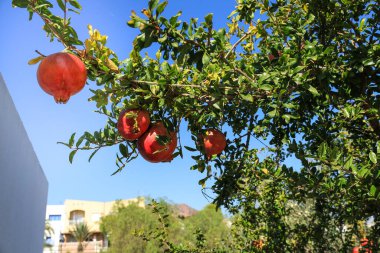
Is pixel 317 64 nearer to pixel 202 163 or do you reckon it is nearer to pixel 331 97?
pixel 331 97

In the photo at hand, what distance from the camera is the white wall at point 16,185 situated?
213 inches

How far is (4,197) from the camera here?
543 centimetres

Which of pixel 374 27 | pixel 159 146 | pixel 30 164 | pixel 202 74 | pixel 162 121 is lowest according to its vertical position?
pixel 159 146

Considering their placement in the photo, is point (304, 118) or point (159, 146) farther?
point (304, 118)

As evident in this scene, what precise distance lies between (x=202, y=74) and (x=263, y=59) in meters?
0.86

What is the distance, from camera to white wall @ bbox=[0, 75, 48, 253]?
213 inches

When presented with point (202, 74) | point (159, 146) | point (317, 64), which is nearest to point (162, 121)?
point (159, 146)

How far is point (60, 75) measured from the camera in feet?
5.22

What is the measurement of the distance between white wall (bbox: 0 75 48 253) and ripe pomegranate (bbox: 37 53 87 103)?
160 inches

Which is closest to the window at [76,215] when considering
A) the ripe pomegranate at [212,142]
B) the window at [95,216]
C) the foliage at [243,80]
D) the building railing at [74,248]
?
the window at [95,216]

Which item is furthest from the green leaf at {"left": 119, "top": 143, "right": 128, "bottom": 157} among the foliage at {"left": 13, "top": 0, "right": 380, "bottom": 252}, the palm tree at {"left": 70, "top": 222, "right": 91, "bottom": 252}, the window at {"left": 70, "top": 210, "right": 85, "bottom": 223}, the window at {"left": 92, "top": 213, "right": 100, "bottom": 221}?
the window at {"left": 70, "top": 210, "right": 85, "bottom": 223}

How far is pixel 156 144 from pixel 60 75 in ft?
1.85

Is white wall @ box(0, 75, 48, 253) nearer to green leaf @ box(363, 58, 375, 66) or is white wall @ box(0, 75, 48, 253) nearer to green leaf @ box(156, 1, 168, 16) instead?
green leaf @ box(156, 1, 168, 16)

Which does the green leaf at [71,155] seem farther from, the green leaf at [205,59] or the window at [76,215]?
the window at [76,215]
